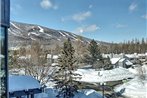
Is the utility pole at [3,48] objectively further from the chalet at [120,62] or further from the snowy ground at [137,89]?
the chalet at [120,62]

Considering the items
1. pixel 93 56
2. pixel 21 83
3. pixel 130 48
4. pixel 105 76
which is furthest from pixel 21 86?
pixel 130 48

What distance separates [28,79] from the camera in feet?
26.8

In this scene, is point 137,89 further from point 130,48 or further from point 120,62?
point 130,48

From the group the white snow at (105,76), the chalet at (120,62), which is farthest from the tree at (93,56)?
the white snow at (105,76)

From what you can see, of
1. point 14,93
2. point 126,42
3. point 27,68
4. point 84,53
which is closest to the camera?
point 14,93

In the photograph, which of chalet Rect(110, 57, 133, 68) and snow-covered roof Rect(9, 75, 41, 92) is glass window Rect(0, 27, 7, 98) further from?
chalet Rect(110, 57, 133, 68)

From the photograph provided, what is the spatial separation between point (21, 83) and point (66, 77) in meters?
7.71

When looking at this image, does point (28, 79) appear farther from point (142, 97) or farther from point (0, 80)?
point (142, 97)

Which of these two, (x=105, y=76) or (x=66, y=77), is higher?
(x=66, y=77)

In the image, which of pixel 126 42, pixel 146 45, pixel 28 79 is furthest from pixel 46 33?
pixel 28 79

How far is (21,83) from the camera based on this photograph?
26.0 feet

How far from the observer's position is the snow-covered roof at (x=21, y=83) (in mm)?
7629

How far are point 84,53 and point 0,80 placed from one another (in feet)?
110

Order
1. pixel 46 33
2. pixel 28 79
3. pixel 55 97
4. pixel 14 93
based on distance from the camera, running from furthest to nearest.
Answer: pixel 46 33, pixel 55 97, pixel 28 79, pixel 14 93
